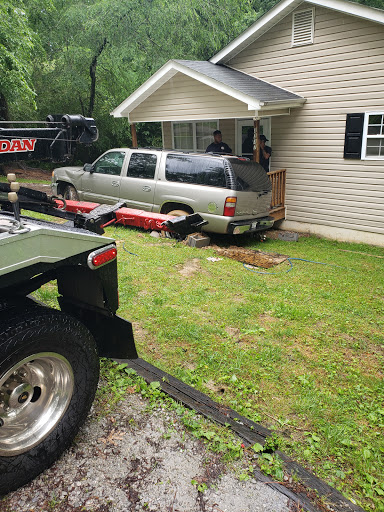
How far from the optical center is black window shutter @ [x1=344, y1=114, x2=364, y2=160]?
919 centimetres

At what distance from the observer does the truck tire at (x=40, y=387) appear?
215cm

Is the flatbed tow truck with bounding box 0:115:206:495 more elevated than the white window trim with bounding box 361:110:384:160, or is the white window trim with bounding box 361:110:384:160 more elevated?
the white window trim with bounding box 361:110:384:160

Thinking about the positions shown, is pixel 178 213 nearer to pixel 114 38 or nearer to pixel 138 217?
pixel 138 217

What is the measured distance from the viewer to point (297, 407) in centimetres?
315

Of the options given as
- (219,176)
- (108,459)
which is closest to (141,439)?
(108,459)

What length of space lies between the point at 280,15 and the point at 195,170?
15.7ft

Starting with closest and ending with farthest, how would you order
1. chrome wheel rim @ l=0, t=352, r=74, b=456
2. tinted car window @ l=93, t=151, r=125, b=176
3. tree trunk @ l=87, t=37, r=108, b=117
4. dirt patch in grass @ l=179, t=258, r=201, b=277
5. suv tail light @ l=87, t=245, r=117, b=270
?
chrome wheel rim @ l=0, t=352, r=74, b=456 → suv tail light @ l=87, t=245, r=117, b=270 → dirt patch in grass @ l=179, t=258, r=201, b=277 → tinted car window @ l=93, t=151, r=125, b=176 → tree trunk @ l=87, t=37, r=108, b=117

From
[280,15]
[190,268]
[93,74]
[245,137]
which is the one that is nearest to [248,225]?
[190,268]

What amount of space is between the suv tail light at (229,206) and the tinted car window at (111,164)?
3062 mm

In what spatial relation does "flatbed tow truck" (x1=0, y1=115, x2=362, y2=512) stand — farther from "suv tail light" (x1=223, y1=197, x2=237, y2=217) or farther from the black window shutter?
the black window shutter

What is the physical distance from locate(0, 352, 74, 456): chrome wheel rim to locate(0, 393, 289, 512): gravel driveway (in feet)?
0.86

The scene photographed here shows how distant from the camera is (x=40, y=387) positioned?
8.04ft

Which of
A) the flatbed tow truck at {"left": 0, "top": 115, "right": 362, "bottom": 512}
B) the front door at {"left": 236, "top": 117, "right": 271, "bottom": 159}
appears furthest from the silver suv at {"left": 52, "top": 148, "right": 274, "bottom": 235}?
the flatbed tow truck at {"left": 0, "top": 115, "right": 362, "bottom": 512}

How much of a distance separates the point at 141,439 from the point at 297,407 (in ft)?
4.10
